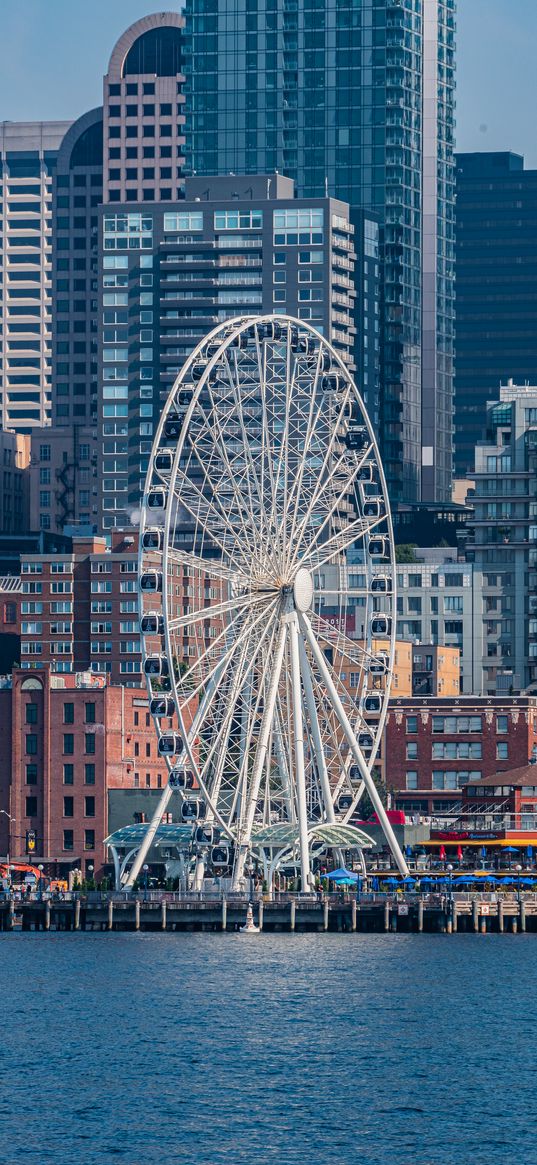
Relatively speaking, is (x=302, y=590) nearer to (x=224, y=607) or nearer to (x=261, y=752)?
(x=224, y=607)

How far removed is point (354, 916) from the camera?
181375 mm

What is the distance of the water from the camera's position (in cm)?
10562

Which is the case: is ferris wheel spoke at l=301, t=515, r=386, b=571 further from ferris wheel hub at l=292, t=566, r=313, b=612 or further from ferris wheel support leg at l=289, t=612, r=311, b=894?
ferris wheel support leg at l=289, t=612, r=311, b=894

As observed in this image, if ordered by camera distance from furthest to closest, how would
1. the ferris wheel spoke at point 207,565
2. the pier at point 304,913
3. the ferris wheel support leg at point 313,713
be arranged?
the pier at point 304,913 < the ferris wheel support leg at point 313,713 < the ferris wheel spoke at point 207,565

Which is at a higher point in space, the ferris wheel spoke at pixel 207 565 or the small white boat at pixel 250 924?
the ferris wheel spoke at pixel 207 565

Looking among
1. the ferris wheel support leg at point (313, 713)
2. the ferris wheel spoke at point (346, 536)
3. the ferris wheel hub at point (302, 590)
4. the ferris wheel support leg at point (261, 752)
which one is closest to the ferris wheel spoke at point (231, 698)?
the ferris wheel support leg at point (261, 752)

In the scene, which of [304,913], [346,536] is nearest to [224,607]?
[346,536]

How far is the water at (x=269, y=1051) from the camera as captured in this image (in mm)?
105625

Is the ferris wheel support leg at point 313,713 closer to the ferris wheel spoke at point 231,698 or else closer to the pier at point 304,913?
the ferris wheel spoke at point 231,698

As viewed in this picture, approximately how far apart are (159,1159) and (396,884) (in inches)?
3562

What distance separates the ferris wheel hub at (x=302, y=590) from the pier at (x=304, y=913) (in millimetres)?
20367

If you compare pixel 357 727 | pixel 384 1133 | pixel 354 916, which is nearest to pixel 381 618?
pixel 357 727

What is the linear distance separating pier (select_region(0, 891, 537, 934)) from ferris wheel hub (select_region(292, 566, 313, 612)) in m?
20.4

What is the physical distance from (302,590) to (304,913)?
878 inches
